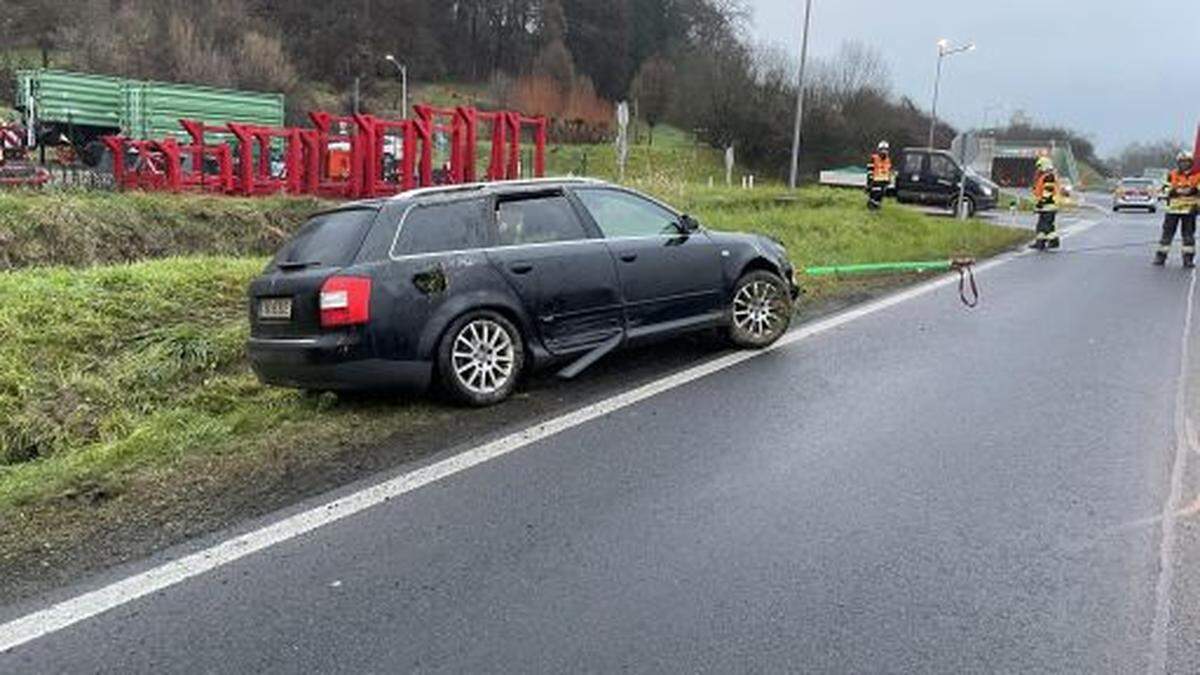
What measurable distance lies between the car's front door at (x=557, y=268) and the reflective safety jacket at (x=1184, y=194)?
46.1 feet

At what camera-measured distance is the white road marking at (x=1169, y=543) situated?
12.3 ft

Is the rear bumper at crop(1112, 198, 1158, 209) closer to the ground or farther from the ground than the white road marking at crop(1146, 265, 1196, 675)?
farther from the ground

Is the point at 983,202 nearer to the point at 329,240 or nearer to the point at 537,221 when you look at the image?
the point at 537,221

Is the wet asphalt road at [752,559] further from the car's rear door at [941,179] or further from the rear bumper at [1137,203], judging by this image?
the rear bumper at [1137,203]

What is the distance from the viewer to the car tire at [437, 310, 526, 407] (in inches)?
A: 273

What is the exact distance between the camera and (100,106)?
1452 inches

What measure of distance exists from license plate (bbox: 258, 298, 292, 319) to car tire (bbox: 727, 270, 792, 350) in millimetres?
3693

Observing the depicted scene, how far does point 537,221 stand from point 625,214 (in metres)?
0.90

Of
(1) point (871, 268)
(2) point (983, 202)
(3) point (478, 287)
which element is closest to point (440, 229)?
(3) point (478, 287)

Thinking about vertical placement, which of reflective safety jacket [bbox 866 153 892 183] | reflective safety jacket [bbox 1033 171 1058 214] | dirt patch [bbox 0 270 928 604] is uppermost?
reflective safety jacket [bbox 866 153 892 183]

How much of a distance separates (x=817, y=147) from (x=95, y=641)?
6680cm

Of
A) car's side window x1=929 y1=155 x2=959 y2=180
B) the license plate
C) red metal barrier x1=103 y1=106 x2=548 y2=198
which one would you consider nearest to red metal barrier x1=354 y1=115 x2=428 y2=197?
red metal barrier x1=103 y1=106 x2=548 y2=198

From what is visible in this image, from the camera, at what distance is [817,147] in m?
67.4

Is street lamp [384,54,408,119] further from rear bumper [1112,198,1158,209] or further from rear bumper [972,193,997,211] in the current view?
rear bumper [1112,198,1158,209]
